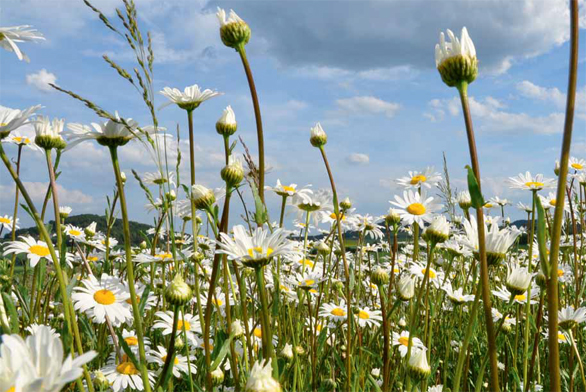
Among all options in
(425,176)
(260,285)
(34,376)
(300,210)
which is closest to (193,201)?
(260,285)

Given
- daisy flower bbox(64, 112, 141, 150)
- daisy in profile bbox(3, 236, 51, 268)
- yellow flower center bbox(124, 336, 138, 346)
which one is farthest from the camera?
daisy in profile bbox(3, 236, 51, 268)

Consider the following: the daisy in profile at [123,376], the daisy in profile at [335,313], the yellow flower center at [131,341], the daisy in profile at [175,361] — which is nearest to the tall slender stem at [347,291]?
the daisy in profile at [335,313]

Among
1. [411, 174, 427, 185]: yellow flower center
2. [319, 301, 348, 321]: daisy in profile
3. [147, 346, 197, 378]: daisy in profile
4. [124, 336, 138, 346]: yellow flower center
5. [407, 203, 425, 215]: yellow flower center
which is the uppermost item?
[411, 174, 427, 185]: yellow flower center

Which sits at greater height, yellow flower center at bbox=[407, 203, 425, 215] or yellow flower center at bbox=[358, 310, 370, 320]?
yellow flower center at bbox=[407, 203, 425, 215]

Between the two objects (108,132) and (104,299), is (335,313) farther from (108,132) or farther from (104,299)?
(108,132)

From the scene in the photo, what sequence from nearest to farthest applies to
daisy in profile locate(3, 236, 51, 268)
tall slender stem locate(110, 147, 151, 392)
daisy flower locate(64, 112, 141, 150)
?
tall slender stem locate(110, 147, 151, 392), daisy flower locate(64, 112, 141, 150), daisy in profile locate(3, 236, 51, 268)

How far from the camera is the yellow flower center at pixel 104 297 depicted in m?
1.90

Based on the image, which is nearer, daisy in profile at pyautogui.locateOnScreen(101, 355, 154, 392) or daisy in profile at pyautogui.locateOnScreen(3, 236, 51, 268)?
daisy in profile at pyautogui.locateOnScreen(101, 355, 154, 392)

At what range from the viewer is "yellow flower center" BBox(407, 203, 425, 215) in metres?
2.51

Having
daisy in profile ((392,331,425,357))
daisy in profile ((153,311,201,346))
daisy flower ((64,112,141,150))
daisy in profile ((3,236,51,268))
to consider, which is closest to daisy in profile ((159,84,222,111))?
daisy flower ((64,112,141,150))

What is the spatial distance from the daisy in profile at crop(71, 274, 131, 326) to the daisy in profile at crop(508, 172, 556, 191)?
216 cm

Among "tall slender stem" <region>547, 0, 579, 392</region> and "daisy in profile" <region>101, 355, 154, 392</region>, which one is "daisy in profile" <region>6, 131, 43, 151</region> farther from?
"tall slender stem" <region>547, 0, 579, 392</region>

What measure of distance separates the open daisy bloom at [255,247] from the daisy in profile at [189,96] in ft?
2.30

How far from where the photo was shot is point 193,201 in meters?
1.67
